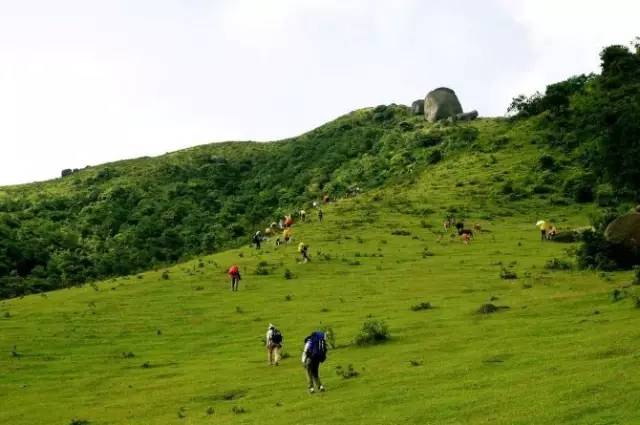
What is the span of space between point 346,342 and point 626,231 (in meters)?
22.2

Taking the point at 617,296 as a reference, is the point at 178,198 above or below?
above

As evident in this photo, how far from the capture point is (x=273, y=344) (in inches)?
1292

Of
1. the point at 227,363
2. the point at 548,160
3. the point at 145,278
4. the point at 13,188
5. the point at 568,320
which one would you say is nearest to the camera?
the point at 568,320

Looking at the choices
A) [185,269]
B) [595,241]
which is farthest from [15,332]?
[595,241]

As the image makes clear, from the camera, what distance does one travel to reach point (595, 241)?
49.5m

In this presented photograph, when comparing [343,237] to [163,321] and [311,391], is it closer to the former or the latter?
[163,321]

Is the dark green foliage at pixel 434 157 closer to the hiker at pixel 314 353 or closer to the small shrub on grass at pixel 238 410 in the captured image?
the hiker at pixel 314 353

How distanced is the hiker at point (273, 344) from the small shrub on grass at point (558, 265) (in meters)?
25.1

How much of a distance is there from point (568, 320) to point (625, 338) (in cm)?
613

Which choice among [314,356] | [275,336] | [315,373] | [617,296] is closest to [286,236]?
[275,336]

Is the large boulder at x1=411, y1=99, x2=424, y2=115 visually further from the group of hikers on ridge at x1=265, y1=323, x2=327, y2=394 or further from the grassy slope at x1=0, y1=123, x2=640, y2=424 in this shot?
the group of hikers on ridge at x1=265, y1=323, x2=327, y2=394

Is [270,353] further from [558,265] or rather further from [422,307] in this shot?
[558,265]

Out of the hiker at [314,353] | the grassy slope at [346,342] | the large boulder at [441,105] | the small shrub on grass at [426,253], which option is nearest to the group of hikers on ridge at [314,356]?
the hiker at [314,353]

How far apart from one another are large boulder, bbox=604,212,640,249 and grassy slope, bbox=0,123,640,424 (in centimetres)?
295
